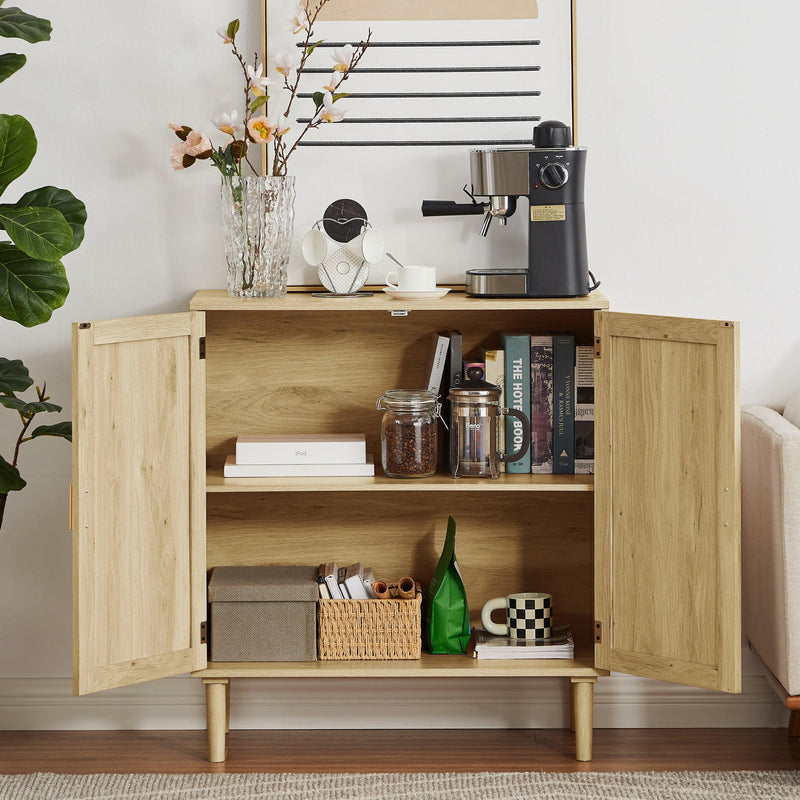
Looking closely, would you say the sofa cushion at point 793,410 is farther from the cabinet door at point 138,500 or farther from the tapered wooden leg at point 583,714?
the cabinet door at point 138,500

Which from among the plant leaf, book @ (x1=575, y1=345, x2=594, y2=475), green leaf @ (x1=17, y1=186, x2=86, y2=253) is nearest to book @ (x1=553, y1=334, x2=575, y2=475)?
book @ (x1=575, y1=345, x2=594, y2=475)

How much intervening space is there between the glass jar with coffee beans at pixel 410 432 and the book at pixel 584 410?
33 cm

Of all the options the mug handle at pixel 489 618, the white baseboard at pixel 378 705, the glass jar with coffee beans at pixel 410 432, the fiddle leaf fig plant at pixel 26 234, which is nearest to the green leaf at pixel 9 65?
the fiddle leaf fig plant at pixel 26 234

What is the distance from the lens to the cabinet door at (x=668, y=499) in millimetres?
2113

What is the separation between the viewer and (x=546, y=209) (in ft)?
7.50

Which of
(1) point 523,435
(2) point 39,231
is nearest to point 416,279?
(1) point 523,435

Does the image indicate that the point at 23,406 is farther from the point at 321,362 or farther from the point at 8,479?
the point at 321,362

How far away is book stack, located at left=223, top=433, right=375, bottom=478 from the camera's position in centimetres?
234

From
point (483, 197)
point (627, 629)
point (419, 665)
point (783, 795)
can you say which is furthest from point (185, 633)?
point (783, 795)

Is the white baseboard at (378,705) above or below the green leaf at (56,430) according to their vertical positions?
below

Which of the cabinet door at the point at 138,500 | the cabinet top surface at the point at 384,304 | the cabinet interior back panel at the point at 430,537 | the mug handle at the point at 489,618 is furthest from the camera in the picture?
the cabinet interior back panel at the point at 430,537

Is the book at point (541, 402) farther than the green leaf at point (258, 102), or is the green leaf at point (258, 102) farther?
the book at point (541, 402)

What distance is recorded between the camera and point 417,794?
2.24 metres

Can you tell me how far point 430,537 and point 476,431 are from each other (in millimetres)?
376
